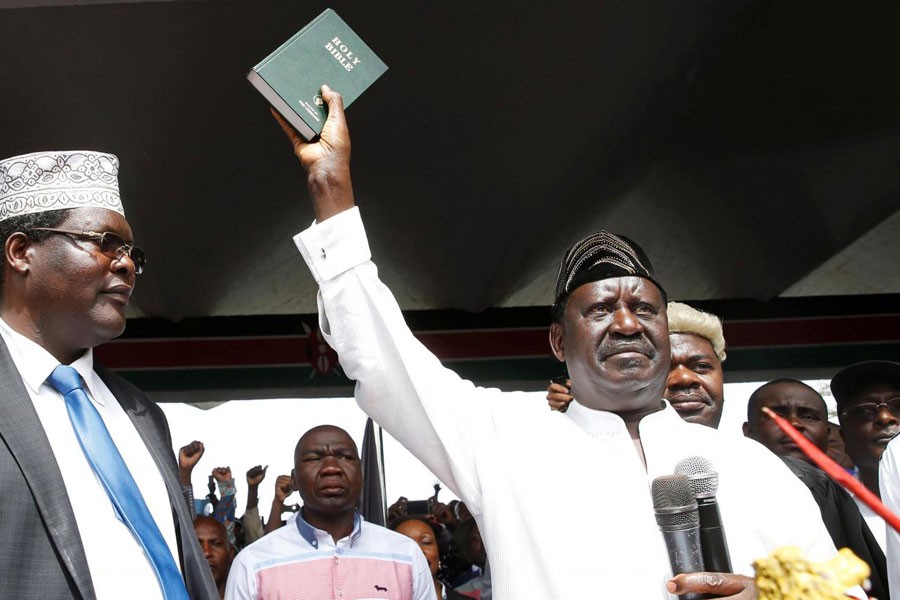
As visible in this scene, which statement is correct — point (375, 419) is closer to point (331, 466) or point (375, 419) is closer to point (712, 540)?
point (712, 540)

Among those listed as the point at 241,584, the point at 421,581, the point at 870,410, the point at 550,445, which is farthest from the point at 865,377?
the point at 241,584

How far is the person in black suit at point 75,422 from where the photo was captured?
1944mm

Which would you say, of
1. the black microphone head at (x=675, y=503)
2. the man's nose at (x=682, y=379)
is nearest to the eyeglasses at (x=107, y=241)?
the black microphone head at (x=675, y=503)

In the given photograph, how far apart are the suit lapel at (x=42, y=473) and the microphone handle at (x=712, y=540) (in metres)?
1.14

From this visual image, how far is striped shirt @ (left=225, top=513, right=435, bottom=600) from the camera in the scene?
159 inches

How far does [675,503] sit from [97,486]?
1.18 metres

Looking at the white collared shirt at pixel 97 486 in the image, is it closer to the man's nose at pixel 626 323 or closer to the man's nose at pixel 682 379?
the man's nose at pixel 626 323

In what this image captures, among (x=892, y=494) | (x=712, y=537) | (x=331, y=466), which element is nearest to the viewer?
(x=712, y=537)

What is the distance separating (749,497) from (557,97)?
12.7ft

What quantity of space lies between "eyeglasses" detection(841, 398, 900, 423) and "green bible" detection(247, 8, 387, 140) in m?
2.76

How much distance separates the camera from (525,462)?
216 cm

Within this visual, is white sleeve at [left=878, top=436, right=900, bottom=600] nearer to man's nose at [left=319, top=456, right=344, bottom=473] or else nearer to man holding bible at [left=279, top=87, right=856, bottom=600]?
man holding bible at [left=279, top=87, right=856, bottom=600]

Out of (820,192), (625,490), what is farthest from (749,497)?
(820,192)

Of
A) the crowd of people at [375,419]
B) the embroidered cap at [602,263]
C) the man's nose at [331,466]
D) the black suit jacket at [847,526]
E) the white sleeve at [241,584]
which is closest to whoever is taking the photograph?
the crowd of people at [375,419]
